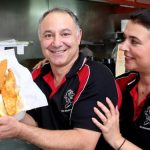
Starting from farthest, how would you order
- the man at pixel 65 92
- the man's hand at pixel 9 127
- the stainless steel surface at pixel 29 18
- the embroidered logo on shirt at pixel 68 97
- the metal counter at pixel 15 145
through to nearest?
the stainless steel surface at pixel 29 18 → the metal counter at pixel 15 145 → the embroidered logo on shirt at pixel 68 97 → the man at pixel 65 92 → the man's hand at pixel 9 127

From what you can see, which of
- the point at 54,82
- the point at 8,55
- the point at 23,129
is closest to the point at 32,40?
the point at 54,82

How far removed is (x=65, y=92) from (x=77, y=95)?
0.21 feet

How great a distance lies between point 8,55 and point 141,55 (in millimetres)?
493

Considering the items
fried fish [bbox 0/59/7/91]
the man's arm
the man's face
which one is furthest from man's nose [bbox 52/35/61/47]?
the man's arm

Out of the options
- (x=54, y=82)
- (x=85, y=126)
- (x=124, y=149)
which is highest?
(x=54, y=82)

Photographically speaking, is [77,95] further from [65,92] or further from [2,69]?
[2,69]

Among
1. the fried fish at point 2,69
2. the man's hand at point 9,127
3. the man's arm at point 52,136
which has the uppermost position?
the fried fish at point 2,69

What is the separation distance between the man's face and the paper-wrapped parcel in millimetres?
188

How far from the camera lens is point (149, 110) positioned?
108cm

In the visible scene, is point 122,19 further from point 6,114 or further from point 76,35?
point 6,114

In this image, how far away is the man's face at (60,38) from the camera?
1.07m

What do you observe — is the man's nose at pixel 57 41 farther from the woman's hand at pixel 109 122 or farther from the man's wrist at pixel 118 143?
the man's wrist at pixel 118 143

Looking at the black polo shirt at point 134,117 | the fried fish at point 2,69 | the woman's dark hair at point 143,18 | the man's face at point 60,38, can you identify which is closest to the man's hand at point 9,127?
the fried fish at point 2,69

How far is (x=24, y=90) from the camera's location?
91 cm
